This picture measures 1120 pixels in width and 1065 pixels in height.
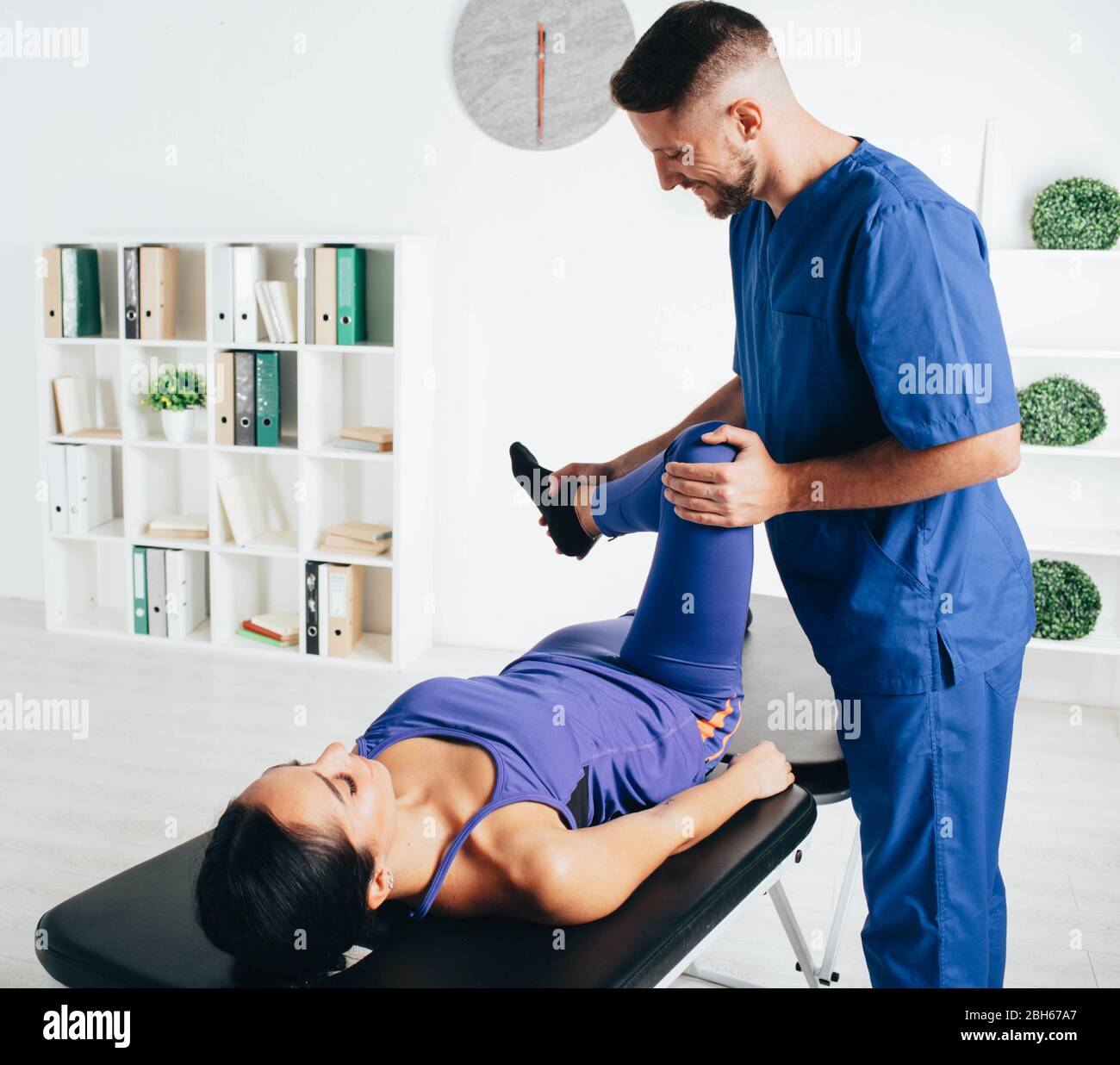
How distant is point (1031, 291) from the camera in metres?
3.17

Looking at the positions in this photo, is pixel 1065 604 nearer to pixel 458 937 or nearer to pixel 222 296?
pixel 458 937

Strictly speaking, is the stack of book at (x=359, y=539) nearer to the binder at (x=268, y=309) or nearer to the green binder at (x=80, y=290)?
the binder at (x=268, y=309)

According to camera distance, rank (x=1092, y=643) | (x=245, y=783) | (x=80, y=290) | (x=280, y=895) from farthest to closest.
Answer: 1. (x=80, y=290)
2. (x=1092, y=643)
3. (x=245, y=783)
4. (x=280, y=895)

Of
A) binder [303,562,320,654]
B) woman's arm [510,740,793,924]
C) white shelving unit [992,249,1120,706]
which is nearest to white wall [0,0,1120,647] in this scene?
white shelving unit [992,249,1120,706]

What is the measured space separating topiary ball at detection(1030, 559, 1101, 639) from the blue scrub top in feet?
5.67

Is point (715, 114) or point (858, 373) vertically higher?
point (715, 114)

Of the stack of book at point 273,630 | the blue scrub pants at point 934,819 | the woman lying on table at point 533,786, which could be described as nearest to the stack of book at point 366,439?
the stack of book at point 273,630

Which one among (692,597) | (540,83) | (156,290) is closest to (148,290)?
(156,290)

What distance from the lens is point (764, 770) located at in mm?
1540

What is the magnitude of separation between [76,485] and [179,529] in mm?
398

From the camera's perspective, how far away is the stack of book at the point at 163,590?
3682 mm
